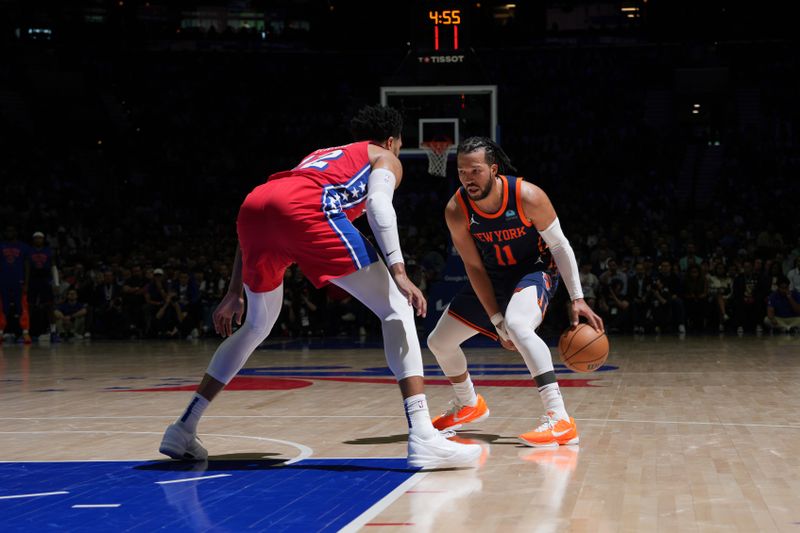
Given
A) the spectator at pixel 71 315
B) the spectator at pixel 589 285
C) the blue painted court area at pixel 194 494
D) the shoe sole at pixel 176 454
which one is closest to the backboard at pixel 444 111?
the spectator at pixel 589 285

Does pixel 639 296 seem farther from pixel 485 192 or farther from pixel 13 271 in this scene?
pixel 485 192

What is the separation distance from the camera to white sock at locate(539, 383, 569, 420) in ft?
18.1

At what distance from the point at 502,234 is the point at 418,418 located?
142cm

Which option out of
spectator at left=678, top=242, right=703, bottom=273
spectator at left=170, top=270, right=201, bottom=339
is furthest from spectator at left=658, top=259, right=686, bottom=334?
spectator at left=170, top=270, right=201, bottom=339

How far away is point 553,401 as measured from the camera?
5.56 meters

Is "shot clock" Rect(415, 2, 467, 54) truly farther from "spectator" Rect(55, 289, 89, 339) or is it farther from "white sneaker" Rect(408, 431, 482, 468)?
"white sneaker" Rect(408, 431, 482, 468)

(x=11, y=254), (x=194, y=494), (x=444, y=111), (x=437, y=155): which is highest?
(x=444, y=111)

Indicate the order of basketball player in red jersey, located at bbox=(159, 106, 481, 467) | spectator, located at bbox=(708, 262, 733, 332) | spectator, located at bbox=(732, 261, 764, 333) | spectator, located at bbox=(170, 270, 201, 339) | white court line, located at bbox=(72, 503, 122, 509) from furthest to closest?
spectator, located at bbox=(170, 270, 201, 339) → spectator, located at bbox=(708, 262, 733, 332) → spectator, located at bbox=(732, 261, 764, 333) → basketball player in red jersey, located at bbox=(159, 106, 481, 467) → white court line, located at bbox=(72, 503, 122, 509)

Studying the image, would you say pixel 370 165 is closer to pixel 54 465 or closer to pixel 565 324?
pixel 54 465

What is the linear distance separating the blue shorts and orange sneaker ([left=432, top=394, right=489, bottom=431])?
45 cm

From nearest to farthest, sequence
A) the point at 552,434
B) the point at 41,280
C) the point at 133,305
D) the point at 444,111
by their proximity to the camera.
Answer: the point at 552,434 < the point at 41,280 < the point at 444,111 < the point at 133,305

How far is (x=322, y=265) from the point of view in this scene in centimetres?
499

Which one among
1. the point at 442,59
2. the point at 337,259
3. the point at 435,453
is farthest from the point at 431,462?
the point at 442,59

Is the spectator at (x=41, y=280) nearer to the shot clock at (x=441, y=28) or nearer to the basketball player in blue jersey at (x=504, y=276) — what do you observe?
the shot clock at (x=441, y=28)
